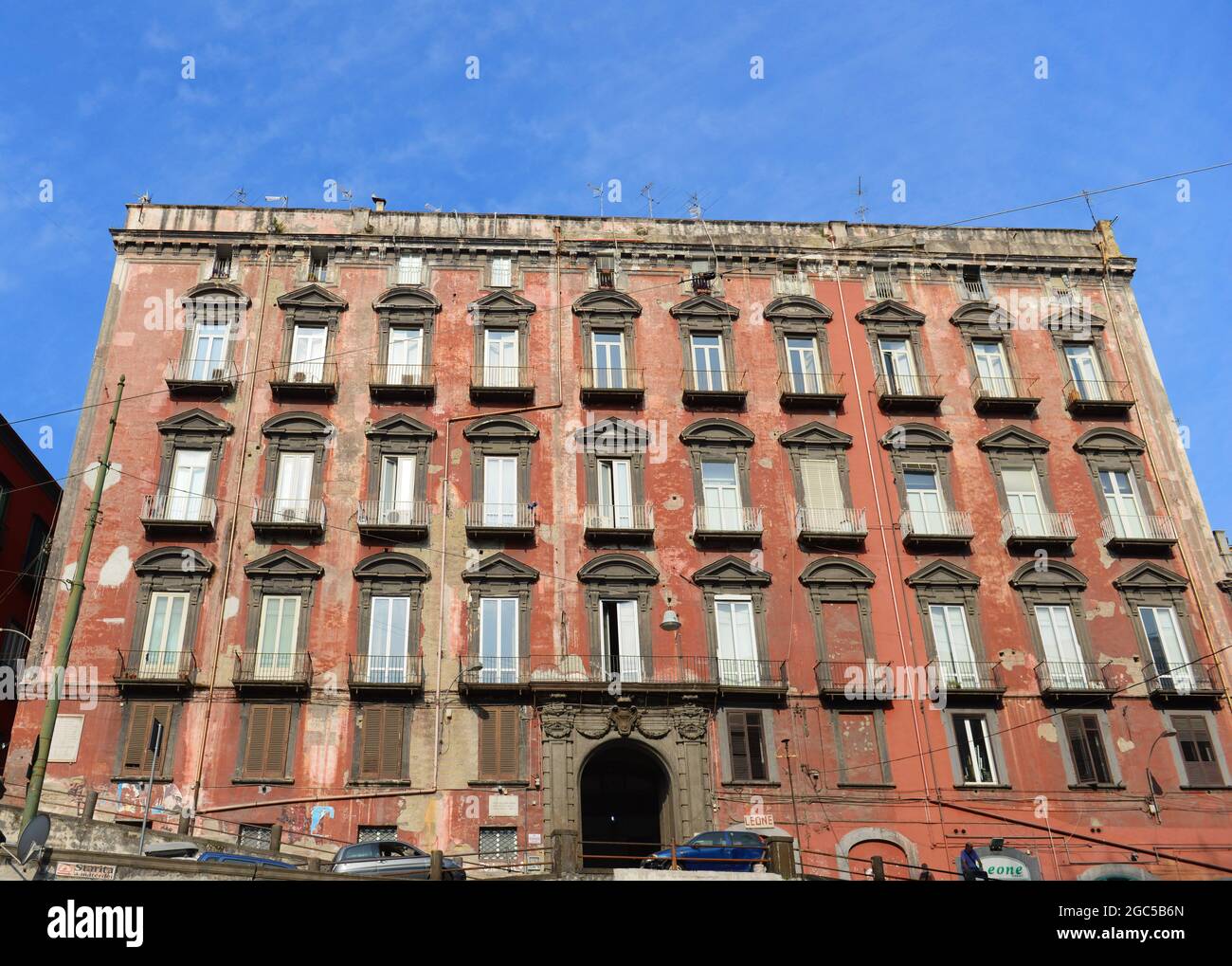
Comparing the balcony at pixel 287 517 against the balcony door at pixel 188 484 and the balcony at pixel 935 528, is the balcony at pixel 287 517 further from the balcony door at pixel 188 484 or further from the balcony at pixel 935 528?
the balcony at pixel 935 528

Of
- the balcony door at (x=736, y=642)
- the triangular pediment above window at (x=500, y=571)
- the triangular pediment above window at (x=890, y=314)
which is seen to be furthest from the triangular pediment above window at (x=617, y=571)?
the triangular pediment above window at (x=890, y=314)

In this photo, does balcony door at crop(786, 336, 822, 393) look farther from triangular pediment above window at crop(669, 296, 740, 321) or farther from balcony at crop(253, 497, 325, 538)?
balcony at crop(253, 497, 325, 538)

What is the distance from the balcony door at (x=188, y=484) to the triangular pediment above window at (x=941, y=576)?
23.5 metres

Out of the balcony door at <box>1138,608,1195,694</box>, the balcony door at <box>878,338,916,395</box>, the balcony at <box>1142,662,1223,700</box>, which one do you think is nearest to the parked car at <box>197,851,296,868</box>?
the balcony door at <box>878,338,916,395</box>

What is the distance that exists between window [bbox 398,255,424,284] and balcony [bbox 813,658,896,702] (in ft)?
65.8

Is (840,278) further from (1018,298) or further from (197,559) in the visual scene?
(197,559)

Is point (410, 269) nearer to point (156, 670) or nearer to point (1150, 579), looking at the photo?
point (156, 670)

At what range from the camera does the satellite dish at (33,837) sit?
57.0 ft

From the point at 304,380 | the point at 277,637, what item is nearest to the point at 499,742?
the point at 277,637

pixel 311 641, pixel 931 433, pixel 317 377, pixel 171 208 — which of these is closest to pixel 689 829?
pixel 311 641

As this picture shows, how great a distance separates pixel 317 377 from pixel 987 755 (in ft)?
83.2

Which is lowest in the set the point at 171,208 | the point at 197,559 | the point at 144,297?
the point at 197,559

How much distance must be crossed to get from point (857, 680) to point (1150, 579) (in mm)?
10973
